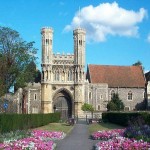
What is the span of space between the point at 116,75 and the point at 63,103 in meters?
11.7

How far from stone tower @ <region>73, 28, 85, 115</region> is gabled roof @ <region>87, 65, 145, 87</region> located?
3774 millimetres

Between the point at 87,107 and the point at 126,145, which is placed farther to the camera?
the point at 87,107

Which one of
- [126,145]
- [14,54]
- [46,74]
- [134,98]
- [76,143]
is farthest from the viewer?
[134,98]

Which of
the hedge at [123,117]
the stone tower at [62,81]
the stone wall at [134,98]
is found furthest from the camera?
the stone wall at [134,98]

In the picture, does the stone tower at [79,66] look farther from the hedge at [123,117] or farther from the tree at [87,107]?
the hedge at [123,117]

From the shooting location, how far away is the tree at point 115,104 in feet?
215

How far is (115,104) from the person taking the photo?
6606 cm

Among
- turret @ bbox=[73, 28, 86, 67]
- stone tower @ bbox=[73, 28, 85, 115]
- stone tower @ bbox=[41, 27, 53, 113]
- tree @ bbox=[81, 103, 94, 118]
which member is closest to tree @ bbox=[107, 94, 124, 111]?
tree @ bbox=[81, 103, 94, 118]

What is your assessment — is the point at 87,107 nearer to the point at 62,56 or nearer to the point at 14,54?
the point at 62,56

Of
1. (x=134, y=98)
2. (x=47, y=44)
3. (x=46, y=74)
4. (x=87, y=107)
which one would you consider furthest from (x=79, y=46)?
(x=134, y=98)

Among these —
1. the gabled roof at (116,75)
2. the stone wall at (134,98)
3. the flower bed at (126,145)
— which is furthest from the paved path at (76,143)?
the gabled roof at (116,75)

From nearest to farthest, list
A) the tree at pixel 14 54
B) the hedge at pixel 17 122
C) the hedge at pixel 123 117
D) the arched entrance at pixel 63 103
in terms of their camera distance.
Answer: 1. the hedge at pixel 17 122
2. the hedge at pixel 123 117
3. the tree at pixel 14 54
4. the arched entrance at pixel 63 103

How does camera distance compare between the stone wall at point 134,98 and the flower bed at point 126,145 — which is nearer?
the flower bed at point 126,145

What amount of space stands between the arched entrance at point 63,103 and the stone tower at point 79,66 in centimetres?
203
